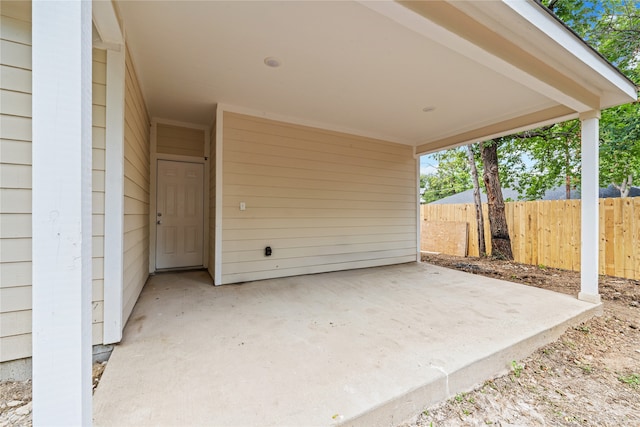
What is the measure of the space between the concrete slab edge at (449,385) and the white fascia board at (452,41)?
7.36 ft

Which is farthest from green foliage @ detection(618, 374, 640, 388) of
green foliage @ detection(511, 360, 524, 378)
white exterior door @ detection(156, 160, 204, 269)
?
white exterior door @ detection(156, 160, 204, 269)

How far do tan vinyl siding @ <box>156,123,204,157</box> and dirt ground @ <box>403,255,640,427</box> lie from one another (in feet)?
14.9

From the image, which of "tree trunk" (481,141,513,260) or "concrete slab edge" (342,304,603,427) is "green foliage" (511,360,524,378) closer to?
"concrete slab edge" (342,304,603,427)

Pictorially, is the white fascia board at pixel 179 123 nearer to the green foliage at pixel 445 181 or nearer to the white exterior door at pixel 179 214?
the white exterior door at pixel 179 214

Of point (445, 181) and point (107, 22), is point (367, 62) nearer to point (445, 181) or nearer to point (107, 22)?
point (107, 22)

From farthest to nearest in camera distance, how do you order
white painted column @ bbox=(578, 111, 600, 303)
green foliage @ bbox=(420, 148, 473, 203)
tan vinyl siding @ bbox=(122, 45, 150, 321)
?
1. green foliage @ bbox=(420, 148, 473, 203)
2. white painted column @ bbox=(578, 111, 600, 303)
3. tan vinyl siding @ bbox=(122, 45, 150, 321)

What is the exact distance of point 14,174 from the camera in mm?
1619

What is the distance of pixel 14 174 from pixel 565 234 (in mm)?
7529

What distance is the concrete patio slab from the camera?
4.51 ft

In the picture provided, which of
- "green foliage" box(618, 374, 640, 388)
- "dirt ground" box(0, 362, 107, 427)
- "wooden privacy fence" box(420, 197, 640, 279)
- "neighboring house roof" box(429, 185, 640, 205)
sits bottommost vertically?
"green foliage" box(618, 374, 640, 388)

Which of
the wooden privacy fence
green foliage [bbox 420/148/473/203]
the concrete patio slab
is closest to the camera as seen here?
the concrete patio slab

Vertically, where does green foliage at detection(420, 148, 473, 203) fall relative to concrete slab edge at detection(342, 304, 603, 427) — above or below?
above

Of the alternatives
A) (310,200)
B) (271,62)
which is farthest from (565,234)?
(271,62)

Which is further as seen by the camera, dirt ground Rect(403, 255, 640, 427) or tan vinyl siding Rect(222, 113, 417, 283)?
tan vinyl siding Rect(222, 113, 417, 283)
